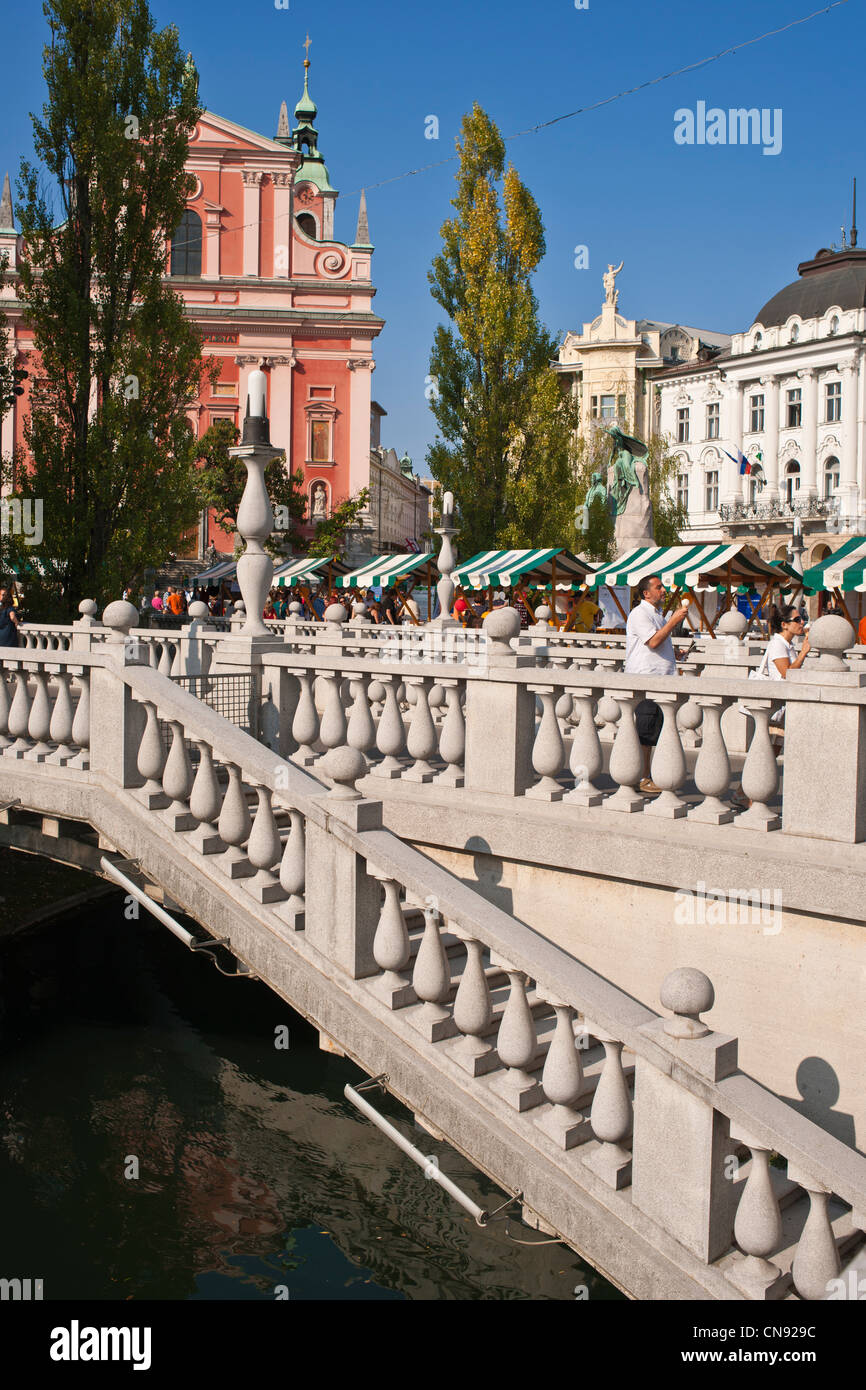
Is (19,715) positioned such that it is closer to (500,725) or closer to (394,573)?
(500,725)

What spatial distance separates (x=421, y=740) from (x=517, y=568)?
1629 cm

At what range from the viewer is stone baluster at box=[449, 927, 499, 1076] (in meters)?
5.70

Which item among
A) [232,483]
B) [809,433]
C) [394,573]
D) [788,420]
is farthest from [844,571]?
[788,420]

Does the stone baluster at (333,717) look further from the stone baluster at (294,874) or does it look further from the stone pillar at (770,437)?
the stone pillar at (770,437)

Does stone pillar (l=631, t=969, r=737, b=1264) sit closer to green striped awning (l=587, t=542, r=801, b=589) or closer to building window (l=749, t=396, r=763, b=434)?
green striped awning (l=587, t=542, r=801, b=589)

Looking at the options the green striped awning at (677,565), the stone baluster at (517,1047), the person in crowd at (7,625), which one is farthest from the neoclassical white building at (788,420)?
the stone baluster at (517,1047)

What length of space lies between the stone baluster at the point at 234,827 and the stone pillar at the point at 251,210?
52387 mm

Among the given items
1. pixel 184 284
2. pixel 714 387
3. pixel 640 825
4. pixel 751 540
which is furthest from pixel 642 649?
pixel 714 387

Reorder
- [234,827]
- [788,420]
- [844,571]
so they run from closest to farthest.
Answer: [234,827], [844,571], [788,420]

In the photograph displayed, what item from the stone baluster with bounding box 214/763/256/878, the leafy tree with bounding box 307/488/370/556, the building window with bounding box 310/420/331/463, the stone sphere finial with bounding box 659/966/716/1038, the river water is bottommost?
the river water

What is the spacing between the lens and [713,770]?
6.58m

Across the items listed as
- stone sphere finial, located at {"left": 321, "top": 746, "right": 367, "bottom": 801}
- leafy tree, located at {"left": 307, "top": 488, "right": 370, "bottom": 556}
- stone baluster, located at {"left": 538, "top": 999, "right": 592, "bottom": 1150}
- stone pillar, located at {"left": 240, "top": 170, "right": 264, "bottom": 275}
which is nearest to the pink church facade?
stone pillar, located at {"left": 240, "top": 170, "right": 264, "bottom": 275}

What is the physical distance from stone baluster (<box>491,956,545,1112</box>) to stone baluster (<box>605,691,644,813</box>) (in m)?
1.72

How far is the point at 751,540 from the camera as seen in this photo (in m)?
67.9
